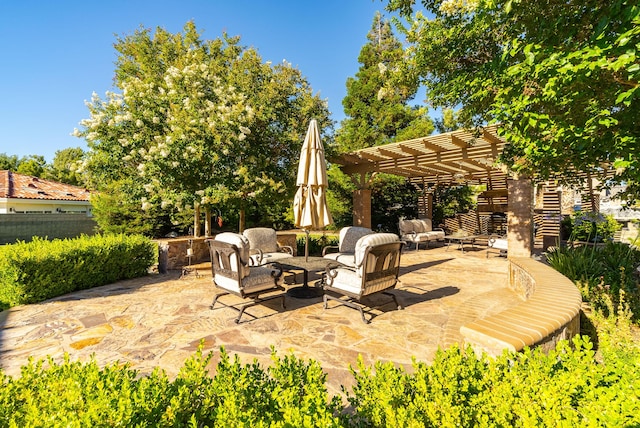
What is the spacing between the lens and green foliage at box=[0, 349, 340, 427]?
1320mm

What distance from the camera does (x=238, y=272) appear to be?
452 centimetres

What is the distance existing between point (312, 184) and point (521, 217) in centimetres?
604

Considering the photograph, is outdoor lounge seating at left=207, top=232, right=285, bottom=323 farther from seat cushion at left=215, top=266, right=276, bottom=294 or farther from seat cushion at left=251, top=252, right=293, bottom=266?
seat cushion at left=251, top=252, right=293, bottom=266

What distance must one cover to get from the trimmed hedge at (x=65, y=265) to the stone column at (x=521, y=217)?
957 centimetres

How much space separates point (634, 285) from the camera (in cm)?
486

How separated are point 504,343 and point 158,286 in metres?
6.46

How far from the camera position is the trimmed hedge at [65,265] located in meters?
5.15

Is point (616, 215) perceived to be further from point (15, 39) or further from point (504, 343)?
point (15, 39)

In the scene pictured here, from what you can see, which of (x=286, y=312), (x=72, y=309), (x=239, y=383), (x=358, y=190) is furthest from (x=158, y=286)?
(x=358, y=190)

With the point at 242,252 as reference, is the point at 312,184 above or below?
above

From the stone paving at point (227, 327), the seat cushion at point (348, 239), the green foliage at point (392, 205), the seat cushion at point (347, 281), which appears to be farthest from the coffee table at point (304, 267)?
the green foliage at point (392, 205)

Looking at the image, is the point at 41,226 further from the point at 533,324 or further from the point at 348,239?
the point at 533,324

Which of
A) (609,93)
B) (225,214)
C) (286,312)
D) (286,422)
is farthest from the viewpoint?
(225,214)

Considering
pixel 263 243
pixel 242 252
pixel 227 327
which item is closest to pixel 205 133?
pixel 263 243
